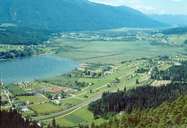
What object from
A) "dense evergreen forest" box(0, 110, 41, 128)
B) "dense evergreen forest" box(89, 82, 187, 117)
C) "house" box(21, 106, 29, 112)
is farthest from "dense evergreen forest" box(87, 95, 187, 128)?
"house" box(21, 106, 29, 112)

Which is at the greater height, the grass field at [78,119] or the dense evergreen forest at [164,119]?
the dense evergreen forest at [164,119]

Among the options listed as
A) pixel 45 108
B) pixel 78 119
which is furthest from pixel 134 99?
pixel 45 108

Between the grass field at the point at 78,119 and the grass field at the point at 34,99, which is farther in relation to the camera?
the grass field at the point at 34,99

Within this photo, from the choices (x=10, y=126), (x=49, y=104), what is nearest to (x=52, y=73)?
(x=49, y=104)

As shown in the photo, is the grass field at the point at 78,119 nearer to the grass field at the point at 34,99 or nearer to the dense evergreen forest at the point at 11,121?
the grass field at the point at 34,99

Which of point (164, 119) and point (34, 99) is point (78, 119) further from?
point (164, 119)

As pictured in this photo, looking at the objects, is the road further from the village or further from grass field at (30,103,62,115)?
grass field at (30,103,62,115)

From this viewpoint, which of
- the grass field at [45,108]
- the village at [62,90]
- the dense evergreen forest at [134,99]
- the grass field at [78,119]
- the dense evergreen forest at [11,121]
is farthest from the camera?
the village at [62,90]

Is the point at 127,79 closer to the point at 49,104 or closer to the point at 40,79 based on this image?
the point at 40,79

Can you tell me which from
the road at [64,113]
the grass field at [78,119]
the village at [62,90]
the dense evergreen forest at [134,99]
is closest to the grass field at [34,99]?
the village at [62,90]
